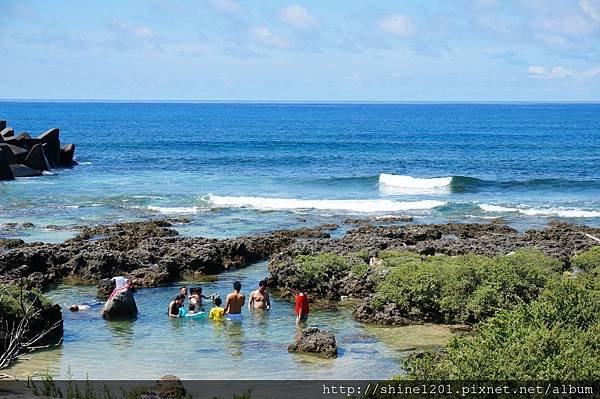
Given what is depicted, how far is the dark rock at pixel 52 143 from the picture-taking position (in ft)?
194

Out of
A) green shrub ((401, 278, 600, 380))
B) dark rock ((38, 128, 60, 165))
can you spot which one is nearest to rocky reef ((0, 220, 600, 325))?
green shrub ((401, 278, 600, 380))

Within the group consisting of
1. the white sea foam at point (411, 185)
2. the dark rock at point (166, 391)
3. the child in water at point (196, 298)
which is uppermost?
the dark rock at point (166, 391)

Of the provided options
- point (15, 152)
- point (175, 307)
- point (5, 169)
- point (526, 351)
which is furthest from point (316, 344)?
point (15, 152)

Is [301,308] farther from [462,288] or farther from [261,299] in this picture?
[462,288]

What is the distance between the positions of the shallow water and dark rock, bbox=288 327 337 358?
20 centimetres

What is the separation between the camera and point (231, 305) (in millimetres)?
19672

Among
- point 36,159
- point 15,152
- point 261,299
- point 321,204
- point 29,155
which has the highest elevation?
point 15,152

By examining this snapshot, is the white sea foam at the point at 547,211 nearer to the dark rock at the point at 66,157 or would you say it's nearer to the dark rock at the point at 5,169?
the dark rock at the point at 5,169

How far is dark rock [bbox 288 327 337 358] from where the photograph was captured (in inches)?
642

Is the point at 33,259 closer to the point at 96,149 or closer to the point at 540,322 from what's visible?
the point at 540,322

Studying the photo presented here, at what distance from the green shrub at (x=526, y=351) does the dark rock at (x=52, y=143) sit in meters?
50.1

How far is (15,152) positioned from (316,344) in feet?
144

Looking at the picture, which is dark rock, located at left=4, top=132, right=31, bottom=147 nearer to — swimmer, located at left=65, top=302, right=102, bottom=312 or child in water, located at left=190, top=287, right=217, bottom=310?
swimmer, located at left=65, top=302, right=102, bottom=312

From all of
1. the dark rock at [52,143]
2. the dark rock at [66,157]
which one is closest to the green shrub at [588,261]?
the dark rock at [52,143]
